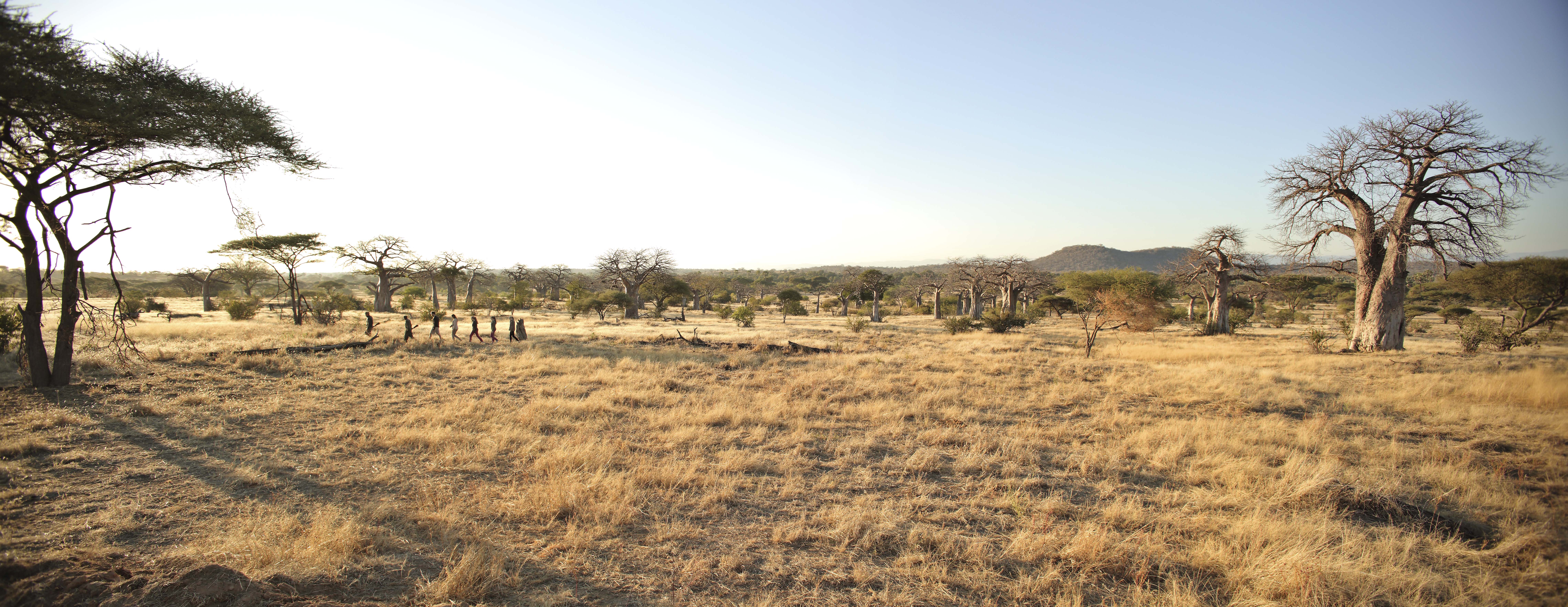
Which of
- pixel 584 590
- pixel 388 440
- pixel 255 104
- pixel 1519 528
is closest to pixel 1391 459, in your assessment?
pixel 1519 528

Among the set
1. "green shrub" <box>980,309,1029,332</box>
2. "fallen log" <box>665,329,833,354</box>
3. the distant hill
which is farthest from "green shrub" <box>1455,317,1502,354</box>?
the distant hill

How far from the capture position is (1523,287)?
19234 millimetres

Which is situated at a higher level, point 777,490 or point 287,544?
point 287,544

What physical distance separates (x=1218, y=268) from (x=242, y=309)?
173 ft

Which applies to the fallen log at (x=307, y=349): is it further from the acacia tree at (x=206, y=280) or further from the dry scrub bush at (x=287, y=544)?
the acacia tree at (x=206, y=280)

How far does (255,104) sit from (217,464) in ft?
25.0

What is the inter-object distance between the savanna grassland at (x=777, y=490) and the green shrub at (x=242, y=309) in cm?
2049

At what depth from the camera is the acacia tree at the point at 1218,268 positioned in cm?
2620

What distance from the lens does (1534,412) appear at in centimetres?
848

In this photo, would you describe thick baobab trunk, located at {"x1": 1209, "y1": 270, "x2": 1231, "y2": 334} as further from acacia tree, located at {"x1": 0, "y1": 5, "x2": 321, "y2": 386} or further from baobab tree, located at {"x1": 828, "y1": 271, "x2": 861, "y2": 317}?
acacia tree, located at {"x1": 0, "y1": 5, "x2": 321, "y2": 386}

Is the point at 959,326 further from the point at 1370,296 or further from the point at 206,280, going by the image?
the point at 206,280

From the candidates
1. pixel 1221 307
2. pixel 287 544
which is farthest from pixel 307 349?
pixel 1221 307

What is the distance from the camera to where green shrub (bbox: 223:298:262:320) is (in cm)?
2728

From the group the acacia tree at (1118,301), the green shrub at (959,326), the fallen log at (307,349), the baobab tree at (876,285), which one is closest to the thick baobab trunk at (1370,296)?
the acacia tree at (1118,301)
